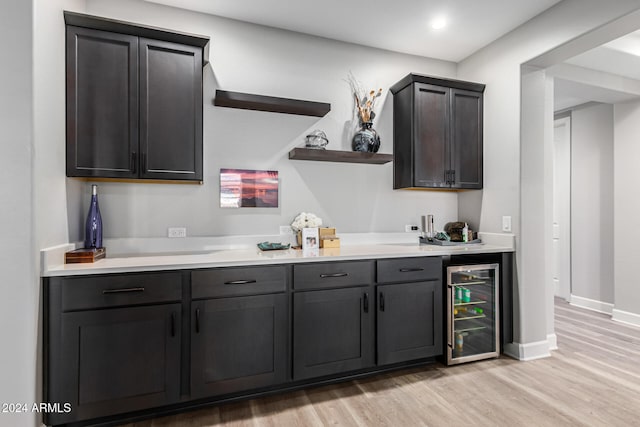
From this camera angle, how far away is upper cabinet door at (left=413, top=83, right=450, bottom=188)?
3127mm

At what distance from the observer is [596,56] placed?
330 cm

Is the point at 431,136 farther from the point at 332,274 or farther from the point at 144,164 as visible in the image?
the point at 144,164

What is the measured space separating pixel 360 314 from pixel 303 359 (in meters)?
0.51

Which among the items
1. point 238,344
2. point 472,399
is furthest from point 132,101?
point 472,399

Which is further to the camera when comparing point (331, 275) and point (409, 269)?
point (409, 269)

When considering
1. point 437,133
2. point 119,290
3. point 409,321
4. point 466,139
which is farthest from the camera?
point 466,139

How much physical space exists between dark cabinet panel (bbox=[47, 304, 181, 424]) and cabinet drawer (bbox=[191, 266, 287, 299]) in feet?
0.61

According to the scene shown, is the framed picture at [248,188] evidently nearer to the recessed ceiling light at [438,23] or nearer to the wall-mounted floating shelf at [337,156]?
the wall-mounted floating shelf at [337,156]

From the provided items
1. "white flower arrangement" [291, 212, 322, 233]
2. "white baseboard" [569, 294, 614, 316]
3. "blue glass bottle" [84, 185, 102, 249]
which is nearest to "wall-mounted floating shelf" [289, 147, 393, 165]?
"white flower arrangement" [291, 212, 322, 233]

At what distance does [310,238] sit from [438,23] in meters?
2.15

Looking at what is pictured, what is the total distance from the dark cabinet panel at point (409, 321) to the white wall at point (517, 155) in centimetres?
84

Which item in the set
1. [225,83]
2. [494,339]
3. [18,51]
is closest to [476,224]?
[494,339]

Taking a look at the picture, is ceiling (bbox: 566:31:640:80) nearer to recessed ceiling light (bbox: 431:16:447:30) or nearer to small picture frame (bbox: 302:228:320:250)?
recessed ceiling light (bbox: 431:16:447:30)

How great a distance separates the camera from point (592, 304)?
4.36 m
